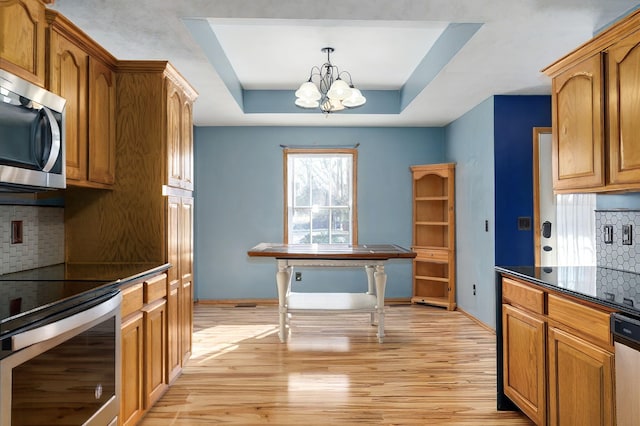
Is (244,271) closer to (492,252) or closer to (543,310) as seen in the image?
(492,252)

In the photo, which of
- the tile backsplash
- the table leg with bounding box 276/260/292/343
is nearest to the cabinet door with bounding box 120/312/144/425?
the tile backsplash

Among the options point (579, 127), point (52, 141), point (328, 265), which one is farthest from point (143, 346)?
point (579, 127)

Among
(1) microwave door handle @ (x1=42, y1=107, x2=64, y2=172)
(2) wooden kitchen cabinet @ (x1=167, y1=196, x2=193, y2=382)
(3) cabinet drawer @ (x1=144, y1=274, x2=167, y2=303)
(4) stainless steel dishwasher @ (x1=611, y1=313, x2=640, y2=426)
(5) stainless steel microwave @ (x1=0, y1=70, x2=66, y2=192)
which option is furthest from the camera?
(2) wooden kitchen cabinet @ (x1=167, y1=196, x2=193, y2=382)

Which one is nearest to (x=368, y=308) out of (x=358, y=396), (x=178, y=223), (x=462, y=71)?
(x=358, y=396)

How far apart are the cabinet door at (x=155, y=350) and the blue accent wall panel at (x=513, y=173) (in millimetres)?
3202

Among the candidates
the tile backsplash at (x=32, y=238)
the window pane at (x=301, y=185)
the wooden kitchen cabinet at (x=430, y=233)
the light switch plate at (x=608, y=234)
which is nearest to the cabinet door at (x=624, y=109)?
the light switch plate at (x=608, y=234)

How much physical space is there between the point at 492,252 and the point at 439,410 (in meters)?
2.12

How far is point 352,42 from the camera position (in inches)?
150

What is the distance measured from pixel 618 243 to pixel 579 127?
0.77 meters

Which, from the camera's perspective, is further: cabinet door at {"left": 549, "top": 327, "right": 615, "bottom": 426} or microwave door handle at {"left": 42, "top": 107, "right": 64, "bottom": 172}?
microwave door handle at {"left": 42, "top": 107, "right": 64, "bottom": 172}

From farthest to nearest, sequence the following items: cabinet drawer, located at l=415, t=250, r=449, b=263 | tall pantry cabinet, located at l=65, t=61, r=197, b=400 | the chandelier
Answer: cabinet drawer, located at l=415, t=250, r=449, b=263 → the chandelier → tall pantry cabinet, located at l=65, t=61, r=197, b=400

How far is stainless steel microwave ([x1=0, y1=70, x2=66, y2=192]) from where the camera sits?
1.65 meters

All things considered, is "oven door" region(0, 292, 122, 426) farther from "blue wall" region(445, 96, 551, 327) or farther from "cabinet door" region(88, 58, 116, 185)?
"blue wall" region(445, 96, 551, 327)

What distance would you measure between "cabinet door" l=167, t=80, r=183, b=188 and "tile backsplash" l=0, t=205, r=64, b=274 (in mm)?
759
